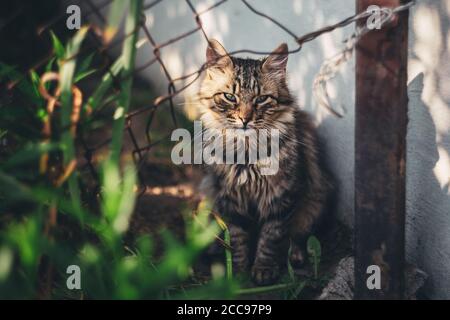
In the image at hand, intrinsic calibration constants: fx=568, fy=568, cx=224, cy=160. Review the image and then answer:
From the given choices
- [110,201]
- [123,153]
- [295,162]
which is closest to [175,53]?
[123,153]

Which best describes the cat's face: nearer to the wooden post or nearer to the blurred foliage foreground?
the blurred foliage foreground

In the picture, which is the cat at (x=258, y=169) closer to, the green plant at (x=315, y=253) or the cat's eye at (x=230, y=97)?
the cat's eye at (x=230, y=97)

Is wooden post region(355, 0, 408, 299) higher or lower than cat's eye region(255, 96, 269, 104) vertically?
lower

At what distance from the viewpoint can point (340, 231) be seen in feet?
9.09

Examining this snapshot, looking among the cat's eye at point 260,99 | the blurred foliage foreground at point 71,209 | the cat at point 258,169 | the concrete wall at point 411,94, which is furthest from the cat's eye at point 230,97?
the blurred foliage foreground at point 71,209

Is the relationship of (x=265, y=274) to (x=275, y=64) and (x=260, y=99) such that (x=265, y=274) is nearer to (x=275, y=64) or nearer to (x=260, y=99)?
(x=260, y=99)

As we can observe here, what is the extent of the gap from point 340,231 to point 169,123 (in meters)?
1.93

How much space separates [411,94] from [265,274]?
0.99 m

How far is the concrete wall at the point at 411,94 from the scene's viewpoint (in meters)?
1.96

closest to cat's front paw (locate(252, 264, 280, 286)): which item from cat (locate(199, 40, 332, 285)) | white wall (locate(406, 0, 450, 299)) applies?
cat (locate(199, 40, 332, 285))

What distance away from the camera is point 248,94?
2496 mm

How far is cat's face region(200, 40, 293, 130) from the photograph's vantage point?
2479mm

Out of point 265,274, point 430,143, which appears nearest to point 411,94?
point 430,143
